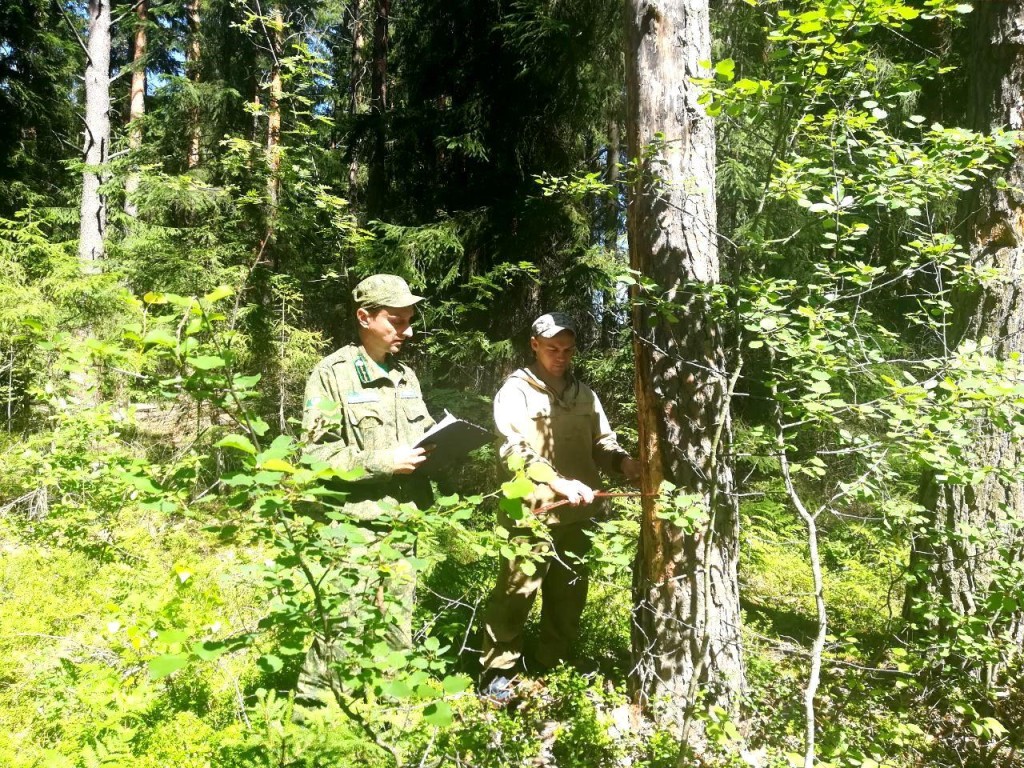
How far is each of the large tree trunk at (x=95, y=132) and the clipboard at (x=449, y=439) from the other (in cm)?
729

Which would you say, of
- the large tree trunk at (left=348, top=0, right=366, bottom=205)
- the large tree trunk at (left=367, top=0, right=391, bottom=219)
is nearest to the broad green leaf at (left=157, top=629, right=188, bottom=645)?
the large tree trunk at (left=367, top=0, right=391, bottom=219)

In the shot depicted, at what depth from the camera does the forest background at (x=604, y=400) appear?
7.04 ft

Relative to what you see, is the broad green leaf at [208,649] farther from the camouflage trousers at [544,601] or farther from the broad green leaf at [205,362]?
the camouflage trousers at [544,601]

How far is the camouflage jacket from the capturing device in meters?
2.95

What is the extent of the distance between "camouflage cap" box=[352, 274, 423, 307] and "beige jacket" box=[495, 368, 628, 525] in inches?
29.8

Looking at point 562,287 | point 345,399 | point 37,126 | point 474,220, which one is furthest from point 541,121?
point 37,126

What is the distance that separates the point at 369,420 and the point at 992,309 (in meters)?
3.64

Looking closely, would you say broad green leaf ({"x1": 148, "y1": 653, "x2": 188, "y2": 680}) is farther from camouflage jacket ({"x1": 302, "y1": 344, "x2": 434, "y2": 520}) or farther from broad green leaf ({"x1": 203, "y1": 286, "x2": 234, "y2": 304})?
camouflage jacket ({"x1": 302, "y1": 344, "x2": 434, "y2": 520})

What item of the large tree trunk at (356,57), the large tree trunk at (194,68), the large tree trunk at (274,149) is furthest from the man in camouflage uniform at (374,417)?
the large tree trunk at (356,57)

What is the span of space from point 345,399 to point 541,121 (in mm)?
4491

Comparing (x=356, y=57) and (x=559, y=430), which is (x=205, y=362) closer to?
(x=559, y=430)

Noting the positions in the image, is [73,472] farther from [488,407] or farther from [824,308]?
[824,308]

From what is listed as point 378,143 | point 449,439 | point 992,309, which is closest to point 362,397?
point 449,439

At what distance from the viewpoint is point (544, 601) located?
12.2ft
